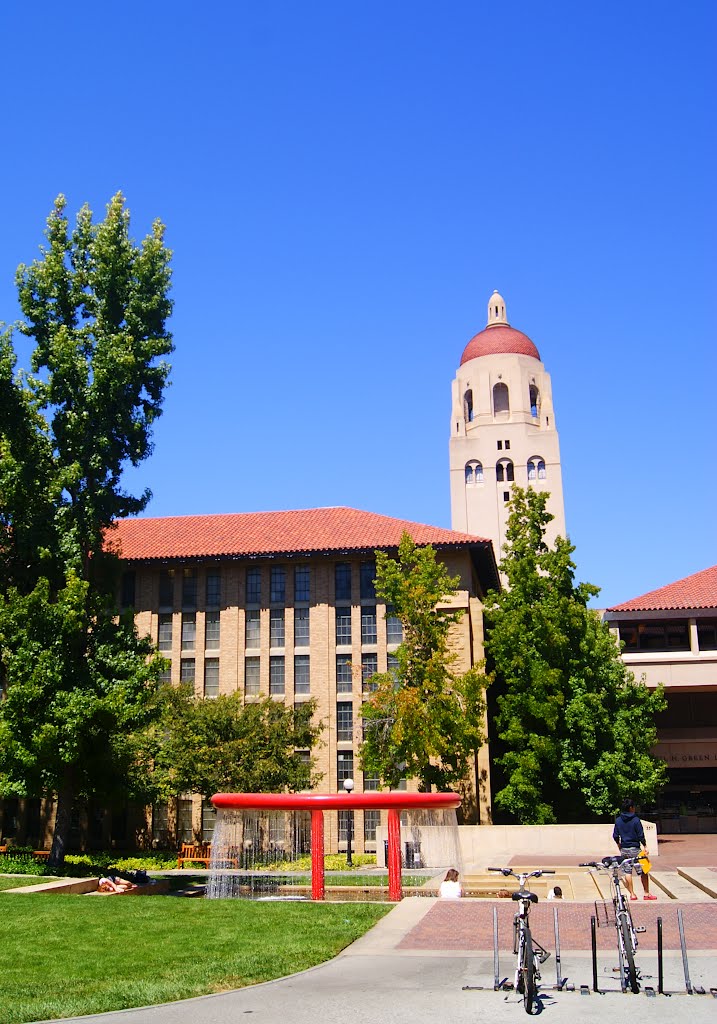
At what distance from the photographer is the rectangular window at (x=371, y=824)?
41188mm

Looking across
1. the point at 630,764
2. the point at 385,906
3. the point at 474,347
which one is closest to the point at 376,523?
the point at 630,764

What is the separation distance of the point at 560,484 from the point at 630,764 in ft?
175

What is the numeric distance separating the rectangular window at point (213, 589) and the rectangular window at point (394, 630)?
8.24 meters

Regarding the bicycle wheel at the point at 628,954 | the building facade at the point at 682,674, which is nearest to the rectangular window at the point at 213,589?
the building facade at the point at 682,674

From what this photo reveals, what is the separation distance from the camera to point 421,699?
36312 mm

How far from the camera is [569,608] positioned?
3584 centimetres

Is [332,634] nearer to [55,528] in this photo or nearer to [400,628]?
[400,628]

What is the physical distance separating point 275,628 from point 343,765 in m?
7.08

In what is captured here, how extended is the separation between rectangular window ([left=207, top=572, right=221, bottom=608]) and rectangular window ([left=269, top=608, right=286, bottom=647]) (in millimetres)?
2718

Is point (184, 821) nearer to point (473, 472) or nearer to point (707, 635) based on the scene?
point (707, 635)

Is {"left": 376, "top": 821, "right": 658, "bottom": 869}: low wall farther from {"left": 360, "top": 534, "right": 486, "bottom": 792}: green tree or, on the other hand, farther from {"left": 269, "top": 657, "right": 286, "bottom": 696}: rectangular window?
{"left": 269, "top": 657, "right": 286, "bottom": 696}: rectangular window

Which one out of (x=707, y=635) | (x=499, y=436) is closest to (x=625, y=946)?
(x=707, y=635)

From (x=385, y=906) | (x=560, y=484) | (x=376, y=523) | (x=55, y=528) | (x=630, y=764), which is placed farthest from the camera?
(x=560, y=484)

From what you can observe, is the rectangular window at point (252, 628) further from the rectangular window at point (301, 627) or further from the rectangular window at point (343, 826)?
the rectangular window at point (343, 826)
